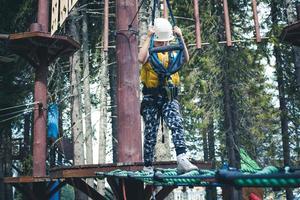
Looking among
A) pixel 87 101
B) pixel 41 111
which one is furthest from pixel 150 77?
pixel 87 101

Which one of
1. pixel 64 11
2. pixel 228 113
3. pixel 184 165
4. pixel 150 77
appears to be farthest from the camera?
pixel 228 113

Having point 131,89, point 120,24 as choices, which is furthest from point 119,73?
point 120,24

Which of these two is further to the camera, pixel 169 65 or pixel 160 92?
pixel 160 92

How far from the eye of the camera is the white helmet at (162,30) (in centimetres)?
432

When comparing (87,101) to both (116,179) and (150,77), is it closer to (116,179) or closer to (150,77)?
(116,179)

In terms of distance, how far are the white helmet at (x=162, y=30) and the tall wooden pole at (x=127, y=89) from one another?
186 centimetres

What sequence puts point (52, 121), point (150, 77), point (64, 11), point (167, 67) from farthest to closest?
point (52, 121) < point (64, 11) < point (150, 77) < point (167, 67)

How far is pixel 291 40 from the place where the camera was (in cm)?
878

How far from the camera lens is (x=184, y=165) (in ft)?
13.0

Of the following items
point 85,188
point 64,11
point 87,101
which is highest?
point 64,11

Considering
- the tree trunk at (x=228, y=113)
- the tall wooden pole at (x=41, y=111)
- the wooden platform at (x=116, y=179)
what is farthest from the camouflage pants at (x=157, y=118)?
the tree trunk at (x=228, y=113)

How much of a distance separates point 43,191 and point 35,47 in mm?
3107

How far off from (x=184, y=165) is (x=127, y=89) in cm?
239

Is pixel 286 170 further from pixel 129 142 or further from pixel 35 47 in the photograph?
pixel 35 47
